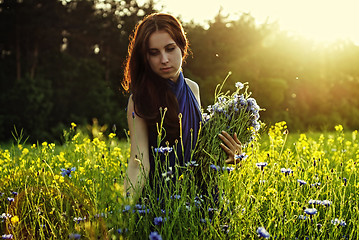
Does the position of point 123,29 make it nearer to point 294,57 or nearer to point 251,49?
point 251,49

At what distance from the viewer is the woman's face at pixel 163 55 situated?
281cm

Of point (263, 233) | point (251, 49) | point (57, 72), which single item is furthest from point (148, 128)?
point (251, 49)

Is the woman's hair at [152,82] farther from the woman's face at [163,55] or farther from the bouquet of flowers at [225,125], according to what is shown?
the bouquet of flowers at [225,125]

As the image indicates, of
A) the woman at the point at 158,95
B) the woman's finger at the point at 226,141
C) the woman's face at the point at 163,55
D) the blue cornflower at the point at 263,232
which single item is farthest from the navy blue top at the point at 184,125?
the blue cornflower at the point at 263,232

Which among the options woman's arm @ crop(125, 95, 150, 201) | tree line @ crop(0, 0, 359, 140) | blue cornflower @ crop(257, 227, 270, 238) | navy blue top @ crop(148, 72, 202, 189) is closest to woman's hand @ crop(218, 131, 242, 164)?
navy blue top @ crop(148, 72, 202, 189)

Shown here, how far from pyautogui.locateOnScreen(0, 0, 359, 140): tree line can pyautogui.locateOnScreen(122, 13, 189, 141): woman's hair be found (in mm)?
12547

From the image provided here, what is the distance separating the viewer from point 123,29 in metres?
18.1

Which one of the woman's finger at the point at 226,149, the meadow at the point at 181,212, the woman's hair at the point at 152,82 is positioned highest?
the woman's hair at the point at 152,82

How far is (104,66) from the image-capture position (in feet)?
63.1

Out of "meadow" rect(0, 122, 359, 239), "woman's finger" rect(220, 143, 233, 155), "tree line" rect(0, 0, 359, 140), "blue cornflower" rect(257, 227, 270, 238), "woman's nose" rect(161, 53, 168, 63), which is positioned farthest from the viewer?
"tree line" rect(0, 0, 359, 140)

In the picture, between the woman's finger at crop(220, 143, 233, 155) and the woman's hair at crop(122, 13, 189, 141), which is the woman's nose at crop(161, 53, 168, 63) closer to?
the woman's hair at crop(122, 13, 189, 141)

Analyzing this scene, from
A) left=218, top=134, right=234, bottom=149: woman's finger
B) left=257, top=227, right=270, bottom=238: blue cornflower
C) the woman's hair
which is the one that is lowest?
left=257, top=227, right=270, bottom=238: blue cornflower

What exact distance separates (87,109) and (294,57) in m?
11.6

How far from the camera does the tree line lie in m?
16.9
